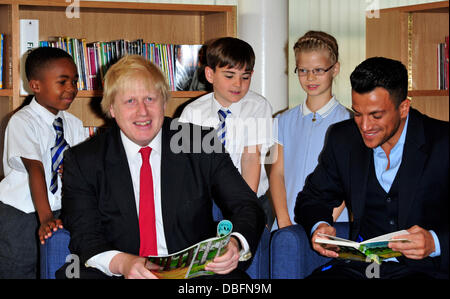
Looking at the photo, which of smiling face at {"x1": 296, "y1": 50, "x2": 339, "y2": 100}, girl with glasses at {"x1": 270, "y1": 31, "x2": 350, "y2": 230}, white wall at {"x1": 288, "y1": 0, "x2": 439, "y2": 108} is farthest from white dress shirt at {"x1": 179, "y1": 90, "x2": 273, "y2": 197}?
white wall at {"x1": 288, "y1": 0, "x2": 439, "y2": 108}

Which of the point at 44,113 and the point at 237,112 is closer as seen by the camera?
the point at 44,113

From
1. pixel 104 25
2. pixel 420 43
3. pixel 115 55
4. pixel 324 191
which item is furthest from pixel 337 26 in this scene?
pixel 324 191

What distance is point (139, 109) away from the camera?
2.22 metres

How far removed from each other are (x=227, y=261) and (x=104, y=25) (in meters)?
2.49

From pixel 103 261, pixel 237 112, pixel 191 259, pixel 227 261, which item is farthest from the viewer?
pixel 237 112

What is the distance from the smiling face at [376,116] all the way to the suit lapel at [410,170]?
9cm

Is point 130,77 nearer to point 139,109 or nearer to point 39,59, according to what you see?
point 139,109

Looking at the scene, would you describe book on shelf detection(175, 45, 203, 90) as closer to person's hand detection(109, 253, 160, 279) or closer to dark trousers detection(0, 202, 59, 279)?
dark trousers detection(0, 202, 59, 279)

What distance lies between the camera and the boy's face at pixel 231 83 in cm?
315

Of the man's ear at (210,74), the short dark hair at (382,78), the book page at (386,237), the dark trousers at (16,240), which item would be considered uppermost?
the man's ear at (210,74)

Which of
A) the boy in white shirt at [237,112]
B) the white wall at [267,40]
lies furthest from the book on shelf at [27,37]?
the white wall at [267,40]

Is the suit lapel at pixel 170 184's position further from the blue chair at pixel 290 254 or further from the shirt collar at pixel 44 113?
the shirt collar at pixel 44 113

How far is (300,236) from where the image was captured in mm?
2291

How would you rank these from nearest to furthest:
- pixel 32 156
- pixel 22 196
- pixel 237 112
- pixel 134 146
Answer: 1. pixel 134 146
2. pixel 32 156
3. pixel 22 196
4. pixel 237 112
